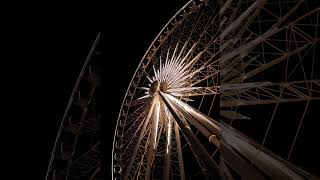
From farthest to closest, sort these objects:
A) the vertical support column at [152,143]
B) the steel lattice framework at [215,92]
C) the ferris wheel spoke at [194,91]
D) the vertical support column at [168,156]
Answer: the ferris wheel spoke at [194,91] → the vertical support column at [152,143] → the vertical support column at [168,156] → the steel lattice framework at [215,92]

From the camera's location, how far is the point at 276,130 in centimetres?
1167

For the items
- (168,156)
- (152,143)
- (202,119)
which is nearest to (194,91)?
(152,143)

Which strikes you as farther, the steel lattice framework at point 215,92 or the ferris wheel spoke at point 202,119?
the ferris wheel spoke at point 202,119

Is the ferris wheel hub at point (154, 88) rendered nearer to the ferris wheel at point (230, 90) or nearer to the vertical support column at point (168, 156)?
the ferris wheel at point (230, 90)

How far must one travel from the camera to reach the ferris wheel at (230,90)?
7527 millimetres

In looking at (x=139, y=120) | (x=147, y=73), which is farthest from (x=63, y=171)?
(x=147, y=73)

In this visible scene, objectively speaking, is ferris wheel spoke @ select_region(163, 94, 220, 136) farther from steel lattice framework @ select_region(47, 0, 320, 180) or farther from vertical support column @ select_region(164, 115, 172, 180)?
vertical support column @ select_region(164, 115, 172, 180)

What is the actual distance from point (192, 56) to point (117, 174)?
18.6 feet

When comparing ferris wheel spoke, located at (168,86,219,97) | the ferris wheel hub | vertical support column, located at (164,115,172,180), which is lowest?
vertical support column, located at (164,115,172,180)

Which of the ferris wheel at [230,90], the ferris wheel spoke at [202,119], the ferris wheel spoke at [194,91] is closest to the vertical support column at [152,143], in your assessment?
the ferris wheel at [230,90]

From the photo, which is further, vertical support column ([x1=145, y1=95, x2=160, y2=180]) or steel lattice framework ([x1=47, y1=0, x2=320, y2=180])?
vertical support column ([x1=145, y1=95, x2=160, y2=180])

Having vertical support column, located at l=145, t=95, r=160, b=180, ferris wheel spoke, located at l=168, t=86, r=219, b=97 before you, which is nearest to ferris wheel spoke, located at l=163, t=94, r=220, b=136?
ferris wheel spoke, located at l=168, t=86, r=219, b=97

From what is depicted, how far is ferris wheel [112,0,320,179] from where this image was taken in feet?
24.7

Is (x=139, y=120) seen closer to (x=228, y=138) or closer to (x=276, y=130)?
(x=276, y=130)
